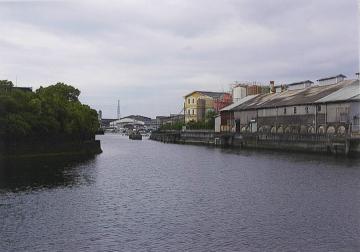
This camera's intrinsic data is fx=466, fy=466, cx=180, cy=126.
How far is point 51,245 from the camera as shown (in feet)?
64.6

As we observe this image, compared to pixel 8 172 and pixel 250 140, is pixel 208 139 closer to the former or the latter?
pixel 250 140

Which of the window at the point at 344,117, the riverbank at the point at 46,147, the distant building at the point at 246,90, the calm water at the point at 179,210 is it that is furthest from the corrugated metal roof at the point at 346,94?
the distant building at the point at 246,90

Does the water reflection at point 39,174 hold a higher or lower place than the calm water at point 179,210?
higher

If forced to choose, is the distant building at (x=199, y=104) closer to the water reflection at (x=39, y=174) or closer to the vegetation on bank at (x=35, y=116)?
the vegetation on bank at (x=35, y=116)

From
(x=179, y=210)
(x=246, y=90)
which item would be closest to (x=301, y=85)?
(x=246, y=90)

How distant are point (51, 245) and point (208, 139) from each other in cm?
9357

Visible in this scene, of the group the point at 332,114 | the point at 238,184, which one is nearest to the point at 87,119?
the point at 332,114

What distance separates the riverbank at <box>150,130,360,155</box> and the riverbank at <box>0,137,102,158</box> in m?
30.4

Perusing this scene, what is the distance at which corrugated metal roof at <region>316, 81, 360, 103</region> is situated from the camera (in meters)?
69.9

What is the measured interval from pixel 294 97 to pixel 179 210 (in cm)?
6368

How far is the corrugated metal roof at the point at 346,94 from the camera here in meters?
69.9

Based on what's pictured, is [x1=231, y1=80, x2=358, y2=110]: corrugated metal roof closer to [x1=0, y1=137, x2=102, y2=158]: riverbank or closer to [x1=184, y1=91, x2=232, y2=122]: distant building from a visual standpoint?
[x1=0, y1=137, x2=102, y2=158]: riverbank

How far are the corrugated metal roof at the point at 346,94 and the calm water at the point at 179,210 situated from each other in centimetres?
2862

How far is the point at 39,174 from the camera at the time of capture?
1635 inches
